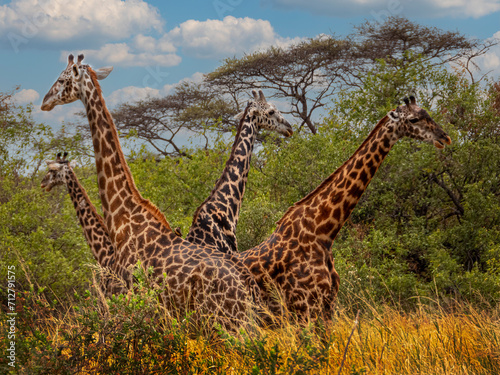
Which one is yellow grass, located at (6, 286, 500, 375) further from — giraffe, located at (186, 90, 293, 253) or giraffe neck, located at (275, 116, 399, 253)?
giraffe, located at (186, 90, 293, 253)

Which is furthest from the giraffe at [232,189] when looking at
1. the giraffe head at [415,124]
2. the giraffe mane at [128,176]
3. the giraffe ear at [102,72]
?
the giraffe head at [415,124]

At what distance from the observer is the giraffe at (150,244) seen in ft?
15.7

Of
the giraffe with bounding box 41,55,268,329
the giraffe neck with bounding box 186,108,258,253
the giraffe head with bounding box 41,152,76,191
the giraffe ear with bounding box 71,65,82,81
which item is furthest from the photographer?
the giraffe head with bounding box 41,152,76,191

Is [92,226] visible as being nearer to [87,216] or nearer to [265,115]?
[87,216]

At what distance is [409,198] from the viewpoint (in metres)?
11.4

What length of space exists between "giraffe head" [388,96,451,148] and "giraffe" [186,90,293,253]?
1904 millimetres

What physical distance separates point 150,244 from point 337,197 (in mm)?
1762

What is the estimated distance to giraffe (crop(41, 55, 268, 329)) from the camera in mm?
4785

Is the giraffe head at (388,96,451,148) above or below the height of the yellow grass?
above

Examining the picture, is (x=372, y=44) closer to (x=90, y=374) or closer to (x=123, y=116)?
(x=123, y=116)

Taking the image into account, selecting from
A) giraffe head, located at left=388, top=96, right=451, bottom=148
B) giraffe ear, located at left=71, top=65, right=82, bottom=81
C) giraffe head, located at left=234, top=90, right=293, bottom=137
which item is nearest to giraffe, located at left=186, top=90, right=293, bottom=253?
giraffe head, located at left=234, top=90, right=293, bottom=137

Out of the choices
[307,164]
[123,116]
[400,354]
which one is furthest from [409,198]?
[123,116]

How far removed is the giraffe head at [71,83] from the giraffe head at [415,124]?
9.68ft

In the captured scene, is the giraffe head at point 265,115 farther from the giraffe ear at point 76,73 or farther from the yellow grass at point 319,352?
the yellow grass at point 319,352
